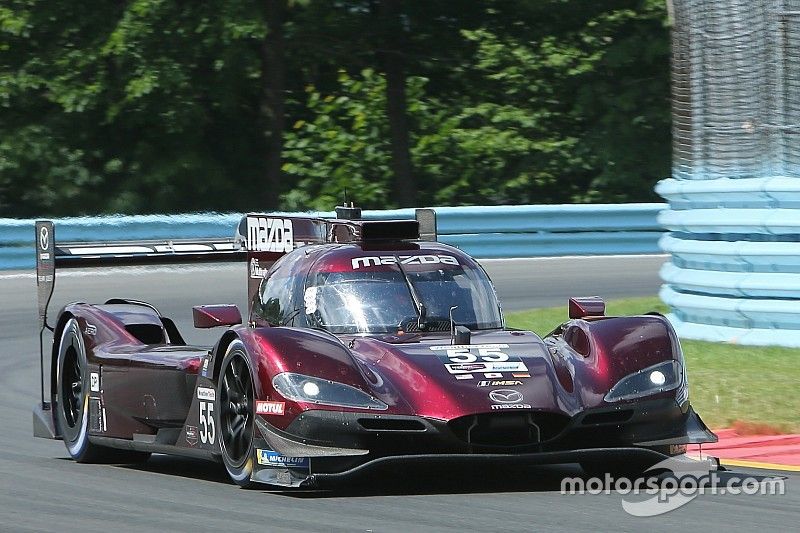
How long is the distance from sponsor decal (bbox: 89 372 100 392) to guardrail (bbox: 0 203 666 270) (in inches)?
415

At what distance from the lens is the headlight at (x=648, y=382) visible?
7395 millimetres

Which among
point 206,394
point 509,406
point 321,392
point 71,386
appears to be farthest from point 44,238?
point 509,406

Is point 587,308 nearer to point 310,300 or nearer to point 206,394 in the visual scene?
point 310,300

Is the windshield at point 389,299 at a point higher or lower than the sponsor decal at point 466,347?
higher

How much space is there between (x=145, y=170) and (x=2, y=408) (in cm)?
1573

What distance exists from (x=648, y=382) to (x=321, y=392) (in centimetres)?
159

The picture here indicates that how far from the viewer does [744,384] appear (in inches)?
402

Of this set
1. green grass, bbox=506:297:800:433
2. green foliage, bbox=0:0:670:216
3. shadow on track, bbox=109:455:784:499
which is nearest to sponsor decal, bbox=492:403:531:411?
shadow on track, bbox=109:455:784:499

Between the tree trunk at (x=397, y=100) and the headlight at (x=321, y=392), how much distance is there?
21270 mm

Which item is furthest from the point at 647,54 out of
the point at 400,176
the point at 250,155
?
the point at 250,155

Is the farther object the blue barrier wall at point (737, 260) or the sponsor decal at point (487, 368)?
the blue barrier wall at point (737, 260)

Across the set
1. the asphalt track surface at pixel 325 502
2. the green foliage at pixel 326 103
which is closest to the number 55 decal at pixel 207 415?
the asphalt track surface at pixel 325 502

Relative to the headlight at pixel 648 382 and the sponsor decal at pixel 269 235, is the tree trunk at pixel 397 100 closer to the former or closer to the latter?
the sponsor decal at pixel 269 235

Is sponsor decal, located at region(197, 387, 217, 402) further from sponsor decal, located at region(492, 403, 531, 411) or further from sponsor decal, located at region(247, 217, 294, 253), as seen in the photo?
sponsor decal, located at region(247, 217, 294, 253)
